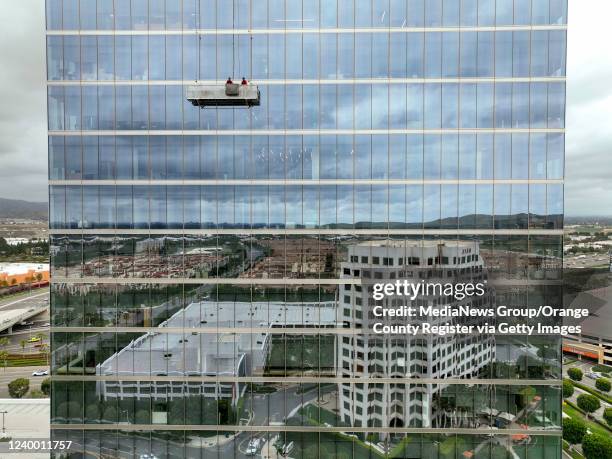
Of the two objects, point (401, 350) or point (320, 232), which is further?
point (401, 350)

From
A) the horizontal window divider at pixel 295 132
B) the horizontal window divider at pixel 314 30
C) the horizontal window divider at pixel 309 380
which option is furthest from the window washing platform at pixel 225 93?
the horizontal window divider at pixel 309 380

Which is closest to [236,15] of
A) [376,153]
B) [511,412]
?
[376,153]

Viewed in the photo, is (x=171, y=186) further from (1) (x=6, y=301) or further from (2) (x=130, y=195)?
(1) (x=6, y=301)

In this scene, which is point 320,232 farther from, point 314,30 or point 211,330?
point 314,30

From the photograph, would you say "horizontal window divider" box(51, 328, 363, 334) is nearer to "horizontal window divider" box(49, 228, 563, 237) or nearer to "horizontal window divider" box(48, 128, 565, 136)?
"horizontal window divider" box(49, 228, 563, 237)

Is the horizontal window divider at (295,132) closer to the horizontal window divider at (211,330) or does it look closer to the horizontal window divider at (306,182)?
the horizontal window divider at (306,182)

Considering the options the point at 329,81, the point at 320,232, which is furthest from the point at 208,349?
the point at 329,81
